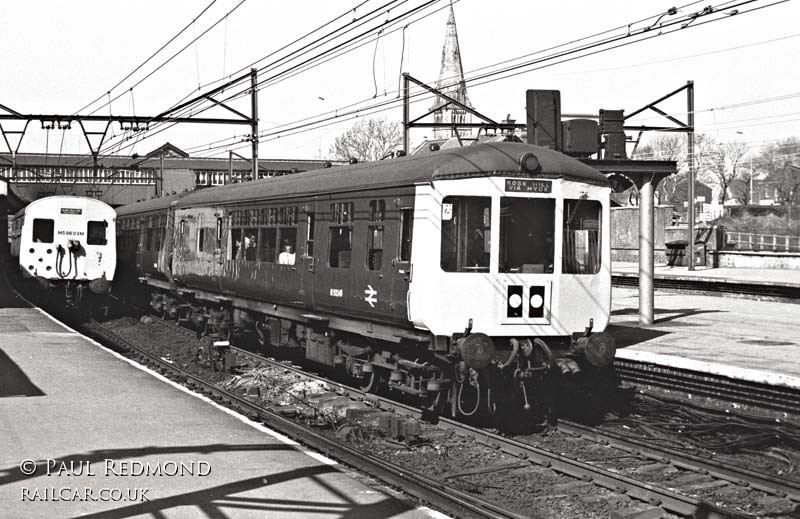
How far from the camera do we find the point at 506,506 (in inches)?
316

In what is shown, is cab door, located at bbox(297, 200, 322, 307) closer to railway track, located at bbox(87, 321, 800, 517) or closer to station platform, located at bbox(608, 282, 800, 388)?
railway track, located at bbox(87, 321, 800, 517)

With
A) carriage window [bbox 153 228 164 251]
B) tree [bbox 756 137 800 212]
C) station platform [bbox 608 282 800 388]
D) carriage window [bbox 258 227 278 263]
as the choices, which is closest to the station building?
carriage window [bbox 153 228 164 251]

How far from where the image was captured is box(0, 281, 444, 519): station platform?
7.22m

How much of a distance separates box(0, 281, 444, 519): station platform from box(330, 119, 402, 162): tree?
58.7 metres

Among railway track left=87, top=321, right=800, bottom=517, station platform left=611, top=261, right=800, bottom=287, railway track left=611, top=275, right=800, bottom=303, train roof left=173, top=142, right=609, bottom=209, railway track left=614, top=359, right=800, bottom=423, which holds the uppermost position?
train roof left=173, top=142, right=609, bottom=209

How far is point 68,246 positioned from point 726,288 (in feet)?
57.9

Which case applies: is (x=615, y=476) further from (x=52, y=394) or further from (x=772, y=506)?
(x=52, y=394)

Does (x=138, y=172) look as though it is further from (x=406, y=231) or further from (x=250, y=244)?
(x=406, y=231)

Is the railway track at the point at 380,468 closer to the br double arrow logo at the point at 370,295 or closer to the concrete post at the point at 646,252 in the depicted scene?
the br double arrow logo at the point at 370,295

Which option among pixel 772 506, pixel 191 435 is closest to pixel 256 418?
pixel 191 435

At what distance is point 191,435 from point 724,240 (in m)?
39.8

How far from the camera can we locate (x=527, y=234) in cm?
1113

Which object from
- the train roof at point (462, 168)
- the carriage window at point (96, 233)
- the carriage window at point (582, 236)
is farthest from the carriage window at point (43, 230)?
the carriage window at point (582, 236)

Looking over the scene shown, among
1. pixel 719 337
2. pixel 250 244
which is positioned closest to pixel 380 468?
pixel 719 337
